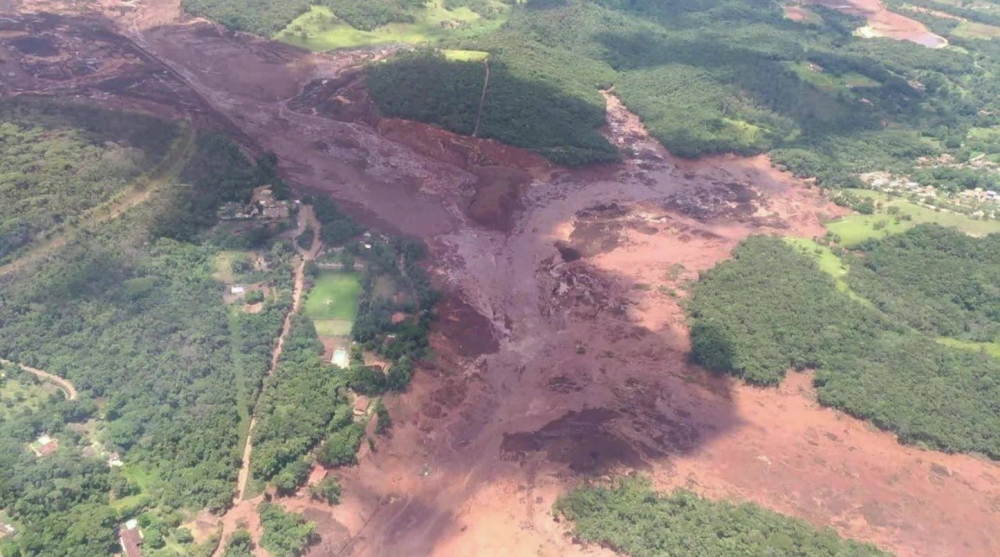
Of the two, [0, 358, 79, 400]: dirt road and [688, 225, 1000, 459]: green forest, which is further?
[688, 225, 1000, 459]: green forest

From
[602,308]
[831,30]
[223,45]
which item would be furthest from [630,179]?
[831,30]

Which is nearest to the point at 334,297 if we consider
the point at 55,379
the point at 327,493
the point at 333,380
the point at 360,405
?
the point at 333,380

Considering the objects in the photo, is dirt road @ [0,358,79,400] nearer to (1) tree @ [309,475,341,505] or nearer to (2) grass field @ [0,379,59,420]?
(2) grass field @ [0,379,59,420]

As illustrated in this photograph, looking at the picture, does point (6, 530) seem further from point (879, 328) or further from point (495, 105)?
point (495, 105)

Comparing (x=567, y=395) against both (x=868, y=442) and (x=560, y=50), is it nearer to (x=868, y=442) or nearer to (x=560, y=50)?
(x=868, y=442)

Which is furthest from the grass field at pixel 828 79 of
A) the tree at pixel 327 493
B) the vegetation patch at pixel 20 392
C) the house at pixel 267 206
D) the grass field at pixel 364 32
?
the vegetation patch at pixel 20 392

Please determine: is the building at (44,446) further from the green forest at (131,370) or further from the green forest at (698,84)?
the green forest at (698,84)

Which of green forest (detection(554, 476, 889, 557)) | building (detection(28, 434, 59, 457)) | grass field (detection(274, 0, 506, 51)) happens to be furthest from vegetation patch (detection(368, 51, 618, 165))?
building (detection(28, 434, 59, 457))
